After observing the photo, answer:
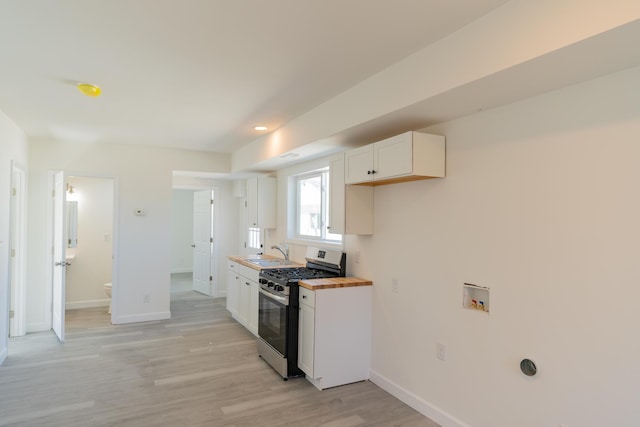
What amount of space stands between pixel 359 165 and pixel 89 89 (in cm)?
229

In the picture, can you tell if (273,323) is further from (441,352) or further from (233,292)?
(233,292)

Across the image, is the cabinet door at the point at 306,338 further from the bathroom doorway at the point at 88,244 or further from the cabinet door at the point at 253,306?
the bathroom doorway at the point at 88,244

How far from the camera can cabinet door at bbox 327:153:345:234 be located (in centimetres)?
352

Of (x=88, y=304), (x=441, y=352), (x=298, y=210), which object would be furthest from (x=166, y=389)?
(x=88, y=304)

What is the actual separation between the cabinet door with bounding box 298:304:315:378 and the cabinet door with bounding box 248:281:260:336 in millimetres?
1244

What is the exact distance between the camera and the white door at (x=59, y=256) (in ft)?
14.8

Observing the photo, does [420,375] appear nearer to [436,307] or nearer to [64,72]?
[436,307]

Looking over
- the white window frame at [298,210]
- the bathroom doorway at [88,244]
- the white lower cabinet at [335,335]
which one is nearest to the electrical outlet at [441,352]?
the white lower cabinet at [335,335]

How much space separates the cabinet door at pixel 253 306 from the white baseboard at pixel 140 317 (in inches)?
61.5

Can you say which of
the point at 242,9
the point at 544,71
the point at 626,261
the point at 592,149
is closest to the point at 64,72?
the point at 242,9

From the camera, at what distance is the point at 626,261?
1.83m

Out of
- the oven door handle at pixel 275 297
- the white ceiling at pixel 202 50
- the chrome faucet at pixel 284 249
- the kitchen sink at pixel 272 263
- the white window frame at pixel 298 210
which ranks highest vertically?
the white ceiling at pixel 202 50

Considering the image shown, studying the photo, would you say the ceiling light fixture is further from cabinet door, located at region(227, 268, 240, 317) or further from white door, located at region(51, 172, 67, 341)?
cabinet door, located at region(227, 268, 240, 317)

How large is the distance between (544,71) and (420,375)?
2319 mm
